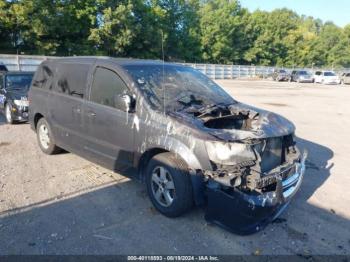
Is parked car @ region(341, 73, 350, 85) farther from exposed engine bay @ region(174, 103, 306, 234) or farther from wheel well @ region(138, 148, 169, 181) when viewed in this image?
wheel well @ region(138, 148, 169, 181)

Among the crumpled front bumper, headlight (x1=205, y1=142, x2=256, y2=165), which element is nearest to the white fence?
headlight (x1=205, y1=142, x2=256, y2=165)

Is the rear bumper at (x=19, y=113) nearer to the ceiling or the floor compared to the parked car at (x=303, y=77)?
nearer to the floor

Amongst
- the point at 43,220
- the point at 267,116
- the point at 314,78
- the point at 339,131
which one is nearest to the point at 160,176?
the point at 43,220

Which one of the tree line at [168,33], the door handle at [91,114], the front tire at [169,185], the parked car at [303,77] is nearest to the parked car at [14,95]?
the door handle at [91,114]

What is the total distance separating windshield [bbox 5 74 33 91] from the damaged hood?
705cm

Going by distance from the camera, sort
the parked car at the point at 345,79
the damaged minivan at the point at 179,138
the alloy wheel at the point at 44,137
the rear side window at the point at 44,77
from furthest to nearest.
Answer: the parked car at the point at 345,79
the alloy wheel at the point at 44,137
the rear side window at the point at 44,77
the damaged minivan at the point at 179,138

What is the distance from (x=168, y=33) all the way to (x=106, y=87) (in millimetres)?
43276

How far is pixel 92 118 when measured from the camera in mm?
4730

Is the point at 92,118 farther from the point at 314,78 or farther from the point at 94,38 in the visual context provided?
the point at 314,78

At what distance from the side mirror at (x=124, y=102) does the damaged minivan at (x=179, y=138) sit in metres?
0.01

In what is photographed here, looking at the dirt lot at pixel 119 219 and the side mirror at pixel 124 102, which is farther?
the side mirror at pixel 124 102

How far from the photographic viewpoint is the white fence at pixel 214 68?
73.7 ft

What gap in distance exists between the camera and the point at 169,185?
3.81 metres

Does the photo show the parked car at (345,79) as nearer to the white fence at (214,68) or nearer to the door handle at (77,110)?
the white fence at (214,68)
